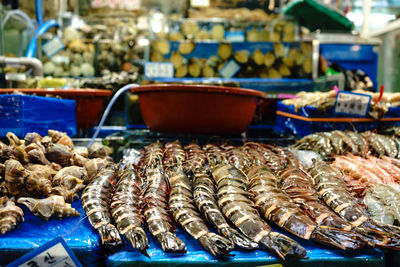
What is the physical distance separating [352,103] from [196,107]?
1431 millimetres

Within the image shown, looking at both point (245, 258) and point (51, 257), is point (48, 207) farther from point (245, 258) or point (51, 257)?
point (245, 258)

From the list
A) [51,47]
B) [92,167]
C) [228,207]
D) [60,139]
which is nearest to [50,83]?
[51,47]

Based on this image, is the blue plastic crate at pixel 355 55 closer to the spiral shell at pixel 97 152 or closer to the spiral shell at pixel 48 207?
the spiral shell at pixel 97 152

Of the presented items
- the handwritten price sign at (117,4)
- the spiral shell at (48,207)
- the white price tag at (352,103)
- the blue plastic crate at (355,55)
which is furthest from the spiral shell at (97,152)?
the handwritten price sign at (117,4)

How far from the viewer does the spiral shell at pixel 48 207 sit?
145 cm

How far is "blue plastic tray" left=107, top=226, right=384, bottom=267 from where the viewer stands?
121 cm

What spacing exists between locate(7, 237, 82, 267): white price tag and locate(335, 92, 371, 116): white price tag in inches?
95.3

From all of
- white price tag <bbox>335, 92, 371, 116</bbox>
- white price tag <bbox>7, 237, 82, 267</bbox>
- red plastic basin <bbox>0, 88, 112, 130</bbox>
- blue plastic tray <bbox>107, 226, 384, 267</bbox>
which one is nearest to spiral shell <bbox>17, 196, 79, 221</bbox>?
white price tag <bbox>7, 237, 82, 267</bbox>

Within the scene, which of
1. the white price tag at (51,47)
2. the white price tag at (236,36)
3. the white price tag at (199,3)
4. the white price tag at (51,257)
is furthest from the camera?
the white price tag at (199,3)

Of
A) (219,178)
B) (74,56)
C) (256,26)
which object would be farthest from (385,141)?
(74,56)

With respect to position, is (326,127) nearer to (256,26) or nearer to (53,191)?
(53,191)

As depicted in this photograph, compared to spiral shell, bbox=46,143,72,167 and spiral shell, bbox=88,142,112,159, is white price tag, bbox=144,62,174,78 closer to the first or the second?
spiral shell, bbox=88,142,112,159

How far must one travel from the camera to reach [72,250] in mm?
1266

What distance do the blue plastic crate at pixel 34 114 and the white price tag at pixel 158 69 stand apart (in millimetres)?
2322
